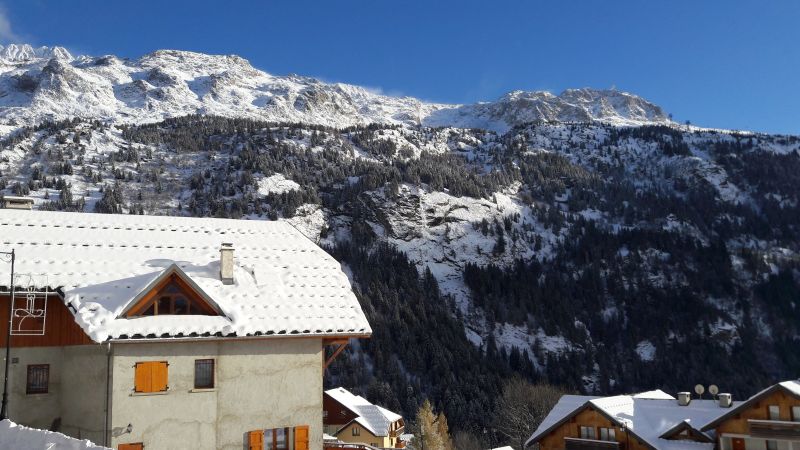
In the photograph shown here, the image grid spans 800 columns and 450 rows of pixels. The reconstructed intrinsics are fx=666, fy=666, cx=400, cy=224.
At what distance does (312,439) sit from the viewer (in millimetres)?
23281

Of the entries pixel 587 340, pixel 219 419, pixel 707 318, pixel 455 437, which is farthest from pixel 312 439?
pixel 707 318

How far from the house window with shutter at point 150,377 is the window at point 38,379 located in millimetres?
3867

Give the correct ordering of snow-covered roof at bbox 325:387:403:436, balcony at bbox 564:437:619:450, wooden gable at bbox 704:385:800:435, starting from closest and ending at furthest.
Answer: wooden gable at bbox 704:385:800:435
balcony at bbox 564:437:619:450
snow-covered roof at bbox 325:387:403:436

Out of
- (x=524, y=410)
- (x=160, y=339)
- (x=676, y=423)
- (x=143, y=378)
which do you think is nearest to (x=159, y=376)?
(x=143, y=378)

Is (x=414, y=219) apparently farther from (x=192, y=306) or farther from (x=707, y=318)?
(x=192, y=306)

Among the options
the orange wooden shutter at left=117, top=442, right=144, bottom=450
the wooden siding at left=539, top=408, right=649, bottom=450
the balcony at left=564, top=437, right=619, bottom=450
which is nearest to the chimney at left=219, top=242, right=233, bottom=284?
the orange wooden shutter at left=117, top=442, right=144, bottom=450

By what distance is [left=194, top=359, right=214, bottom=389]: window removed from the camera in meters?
21.5

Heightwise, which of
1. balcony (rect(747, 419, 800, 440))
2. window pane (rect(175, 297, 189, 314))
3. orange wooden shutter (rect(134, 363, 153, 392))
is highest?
window pane (rect(175, 297, 189, 314))

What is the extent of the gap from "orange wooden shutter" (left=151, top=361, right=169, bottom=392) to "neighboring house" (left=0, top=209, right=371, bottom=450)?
4 centimetres

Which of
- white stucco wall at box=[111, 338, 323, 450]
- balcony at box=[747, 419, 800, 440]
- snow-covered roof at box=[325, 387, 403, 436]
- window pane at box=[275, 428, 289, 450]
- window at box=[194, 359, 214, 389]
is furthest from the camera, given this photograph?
snow-covered roof at box=[325, 387, 403, 436]

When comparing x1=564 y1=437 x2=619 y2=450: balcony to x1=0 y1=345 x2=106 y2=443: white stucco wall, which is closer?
x1=0 y1=345 x2=106 y2=443: white stucco wall

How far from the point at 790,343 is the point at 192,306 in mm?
187404

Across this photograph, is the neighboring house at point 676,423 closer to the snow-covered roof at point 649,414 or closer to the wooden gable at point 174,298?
the snow-covered roof at point 649,414

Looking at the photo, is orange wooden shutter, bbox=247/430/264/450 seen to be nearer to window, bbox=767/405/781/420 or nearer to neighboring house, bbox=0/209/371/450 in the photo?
neighboring house, bbox=0/209/371/450
